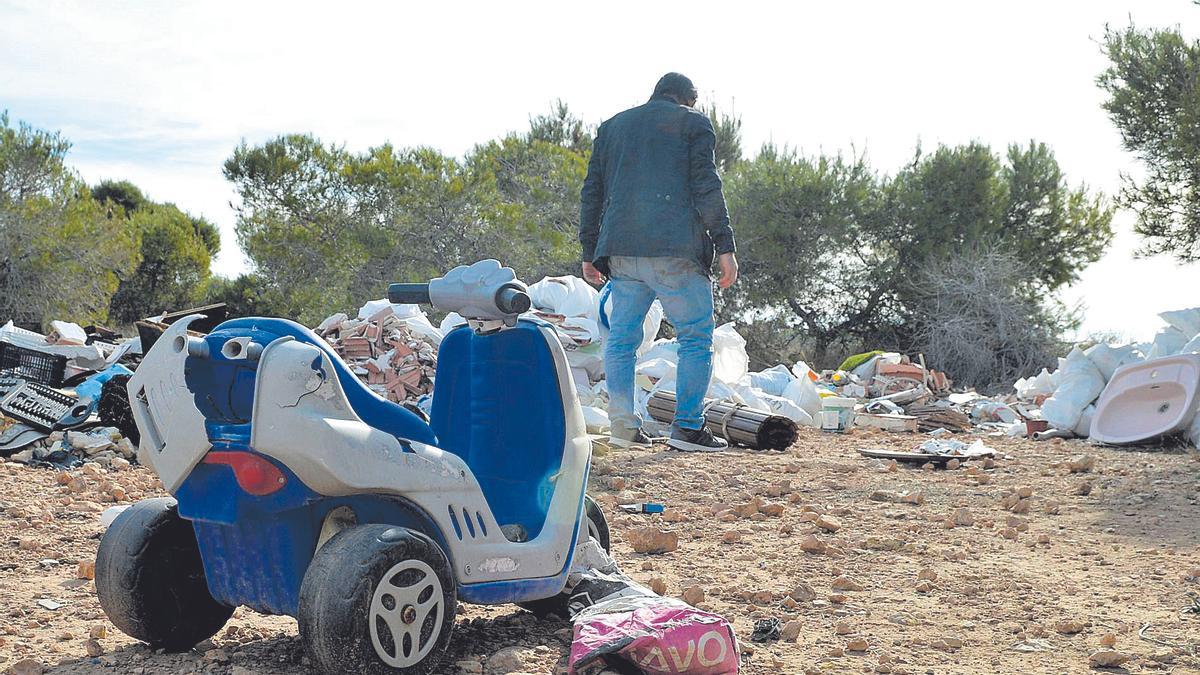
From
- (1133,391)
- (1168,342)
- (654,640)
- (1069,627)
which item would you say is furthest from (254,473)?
(1168,342)

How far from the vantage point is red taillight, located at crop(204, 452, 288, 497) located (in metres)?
2.38

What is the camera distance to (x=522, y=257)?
17.6 m

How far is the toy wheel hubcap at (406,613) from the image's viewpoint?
2.35 meters

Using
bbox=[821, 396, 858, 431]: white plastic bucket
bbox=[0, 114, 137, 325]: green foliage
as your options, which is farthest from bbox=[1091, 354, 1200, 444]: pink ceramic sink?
bbox=[0, 114, 137, 325]: green foliage

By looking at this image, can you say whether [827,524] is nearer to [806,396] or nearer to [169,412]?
[169,412]

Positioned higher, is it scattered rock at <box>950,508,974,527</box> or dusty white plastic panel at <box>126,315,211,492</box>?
dusty white plastic panel at <box>126,315,211,492</box>

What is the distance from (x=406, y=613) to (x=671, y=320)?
405 cm

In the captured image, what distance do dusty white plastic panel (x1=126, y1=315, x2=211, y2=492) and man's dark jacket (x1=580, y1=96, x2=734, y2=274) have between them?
3.73 meters

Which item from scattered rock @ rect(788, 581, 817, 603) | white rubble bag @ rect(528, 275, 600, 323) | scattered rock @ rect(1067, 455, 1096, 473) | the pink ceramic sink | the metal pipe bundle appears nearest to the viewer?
scattered rock @ rect(788, 581, 817, 603)

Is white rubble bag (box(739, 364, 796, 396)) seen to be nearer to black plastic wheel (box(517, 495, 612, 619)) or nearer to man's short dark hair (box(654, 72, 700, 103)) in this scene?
man's short dark hair (box(654, 72, 700, 103))

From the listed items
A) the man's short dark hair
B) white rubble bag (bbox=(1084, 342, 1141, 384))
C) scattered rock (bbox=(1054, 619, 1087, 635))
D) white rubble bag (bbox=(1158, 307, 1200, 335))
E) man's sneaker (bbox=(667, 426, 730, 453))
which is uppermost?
the man's short dark hair

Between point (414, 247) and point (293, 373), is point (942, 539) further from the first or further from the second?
point (414, 247)

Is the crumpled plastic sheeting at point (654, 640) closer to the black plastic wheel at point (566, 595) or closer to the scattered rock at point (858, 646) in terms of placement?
the black plastic wheel at point (566, 595)

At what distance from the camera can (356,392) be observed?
2.61 meters
